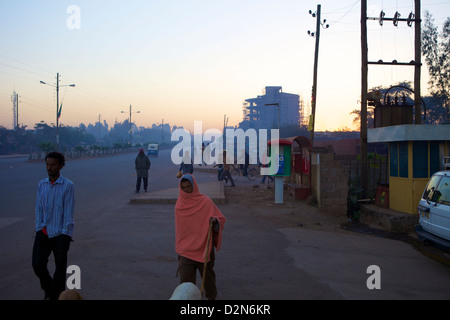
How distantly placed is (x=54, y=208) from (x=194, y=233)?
1.53 metres

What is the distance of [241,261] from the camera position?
6.09 meters

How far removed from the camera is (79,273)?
527 cm

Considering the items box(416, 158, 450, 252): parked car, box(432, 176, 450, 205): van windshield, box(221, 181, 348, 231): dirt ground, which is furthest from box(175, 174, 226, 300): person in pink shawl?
box(221, 181, 348, 231): dirt ground

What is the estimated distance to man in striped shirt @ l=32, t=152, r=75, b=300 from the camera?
159 inches

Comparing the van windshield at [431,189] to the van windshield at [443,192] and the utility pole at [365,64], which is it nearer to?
the van windshield at [443,192]

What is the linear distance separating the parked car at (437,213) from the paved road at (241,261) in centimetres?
51

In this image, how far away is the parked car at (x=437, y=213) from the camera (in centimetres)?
599

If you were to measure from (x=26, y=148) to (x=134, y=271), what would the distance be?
65511mm

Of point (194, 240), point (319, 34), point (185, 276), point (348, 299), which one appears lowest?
point (348, 299)

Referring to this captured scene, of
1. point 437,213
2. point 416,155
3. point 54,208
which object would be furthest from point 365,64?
point 54,208

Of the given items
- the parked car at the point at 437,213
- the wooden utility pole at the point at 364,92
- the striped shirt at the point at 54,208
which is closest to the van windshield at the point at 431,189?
the parked car at the point at 437,213

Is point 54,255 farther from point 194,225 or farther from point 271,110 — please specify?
point 271,110

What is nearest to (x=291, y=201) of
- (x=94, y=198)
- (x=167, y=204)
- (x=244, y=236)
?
(x=167, y=204)
